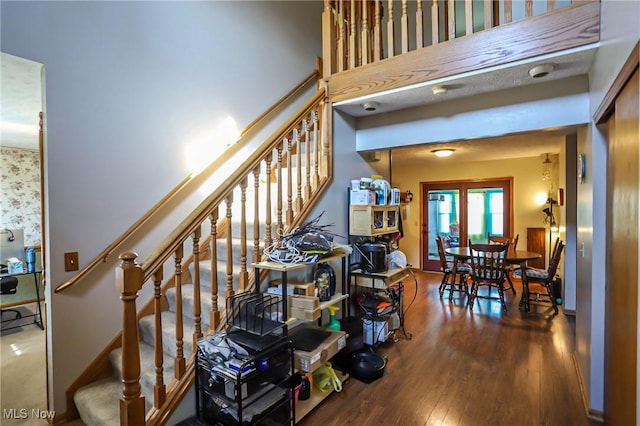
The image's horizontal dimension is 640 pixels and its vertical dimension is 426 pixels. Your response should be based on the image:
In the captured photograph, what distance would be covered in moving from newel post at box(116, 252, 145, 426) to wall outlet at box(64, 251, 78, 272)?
3.13 feet

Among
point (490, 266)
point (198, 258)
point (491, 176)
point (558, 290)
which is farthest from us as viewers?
point (491, 176)

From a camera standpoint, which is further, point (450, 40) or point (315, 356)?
point (450, 40)

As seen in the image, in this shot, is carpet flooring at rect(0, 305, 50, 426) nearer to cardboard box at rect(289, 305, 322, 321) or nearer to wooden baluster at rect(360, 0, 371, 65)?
cardboard box at rect(289, 305, 322, 321)

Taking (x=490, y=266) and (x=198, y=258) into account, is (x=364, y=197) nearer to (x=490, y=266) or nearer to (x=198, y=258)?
(x=198, y=258)

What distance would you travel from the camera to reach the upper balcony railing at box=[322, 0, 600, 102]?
1926 mm

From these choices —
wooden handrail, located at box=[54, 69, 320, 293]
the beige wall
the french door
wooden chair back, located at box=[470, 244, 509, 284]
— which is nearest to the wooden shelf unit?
wooden handrail, located at box=[54, 69, 320, 293]

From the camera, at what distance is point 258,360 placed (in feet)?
5.73

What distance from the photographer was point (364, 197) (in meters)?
2.79

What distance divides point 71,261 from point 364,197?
7.32 ft

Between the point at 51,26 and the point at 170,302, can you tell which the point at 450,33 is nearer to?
the point at 51,26

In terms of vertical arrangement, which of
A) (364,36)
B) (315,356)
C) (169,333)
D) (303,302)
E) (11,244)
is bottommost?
(315,356)

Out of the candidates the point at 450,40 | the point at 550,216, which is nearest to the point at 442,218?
the point at 550,216

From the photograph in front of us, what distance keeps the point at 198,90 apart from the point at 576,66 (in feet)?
9.89

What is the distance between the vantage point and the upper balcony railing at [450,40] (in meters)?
1.93
